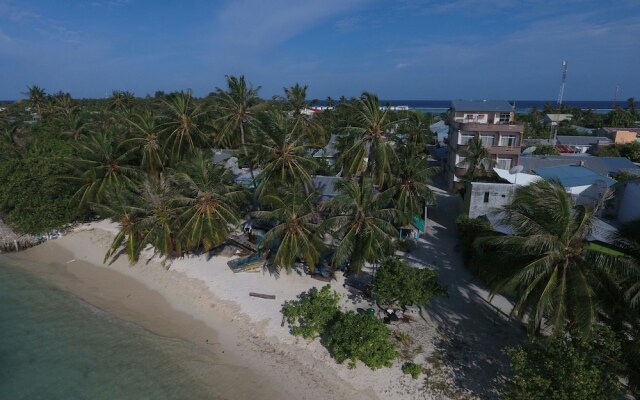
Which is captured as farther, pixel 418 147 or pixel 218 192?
pixel 418 147

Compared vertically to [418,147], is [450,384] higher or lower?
lower

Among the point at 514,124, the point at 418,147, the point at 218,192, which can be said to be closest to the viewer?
the point at 218,192

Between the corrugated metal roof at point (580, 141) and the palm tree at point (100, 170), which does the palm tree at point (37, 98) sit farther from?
the corrugated metal roof at point (580, 141)

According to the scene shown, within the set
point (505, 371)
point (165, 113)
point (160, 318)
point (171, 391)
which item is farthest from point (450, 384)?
point (165, 113)

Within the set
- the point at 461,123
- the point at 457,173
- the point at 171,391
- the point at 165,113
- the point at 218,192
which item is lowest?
the point at 171,391

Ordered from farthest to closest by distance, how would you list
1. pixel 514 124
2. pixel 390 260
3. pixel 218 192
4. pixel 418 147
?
pixel 418 147 → pixel 514 124 → pixel 218 192 → pixel 390 260

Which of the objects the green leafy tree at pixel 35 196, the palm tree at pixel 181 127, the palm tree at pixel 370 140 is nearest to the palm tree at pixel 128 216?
the palm tree at pixel 181 127

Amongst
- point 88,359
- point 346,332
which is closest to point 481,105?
point 346,332

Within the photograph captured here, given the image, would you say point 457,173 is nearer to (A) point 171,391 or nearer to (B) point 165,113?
(B) point 165,113

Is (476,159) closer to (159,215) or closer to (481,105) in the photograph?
(481,105)
